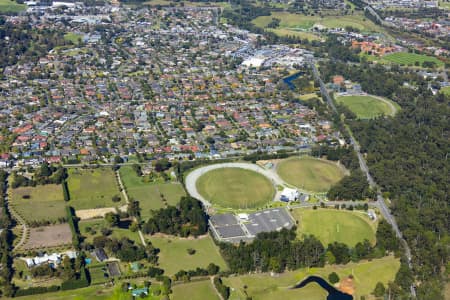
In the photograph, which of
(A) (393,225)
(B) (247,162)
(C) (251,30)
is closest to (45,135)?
(B) (247,162)

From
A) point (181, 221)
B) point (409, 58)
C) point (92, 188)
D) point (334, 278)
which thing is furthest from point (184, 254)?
point (409, 58)

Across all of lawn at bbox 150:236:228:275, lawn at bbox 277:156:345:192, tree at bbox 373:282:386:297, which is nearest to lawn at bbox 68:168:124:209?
lawn at bbox 150:236:228:275

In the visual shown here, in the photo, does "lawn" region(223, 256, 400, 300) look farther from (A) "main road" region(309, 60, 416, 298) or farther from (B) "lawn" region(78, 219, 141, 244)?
(B) "lawn" region(78, 219, 141, 244)

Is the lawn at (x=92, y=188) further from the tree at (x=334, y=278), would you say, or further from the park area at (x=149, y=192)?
the tree at (x=334, y=278)

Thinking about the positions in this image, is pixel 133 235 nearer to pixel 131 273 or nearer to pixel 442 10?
pixel 131 273

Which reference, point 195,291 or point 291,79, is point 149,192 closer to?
point 195,291

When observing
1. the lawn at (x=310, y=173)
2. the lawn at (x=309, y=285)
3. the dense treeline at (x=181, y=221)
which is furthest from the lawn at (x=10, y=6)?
the lawn at (x=309, y=285)

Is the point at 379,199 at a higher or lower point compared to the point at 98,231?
lower
